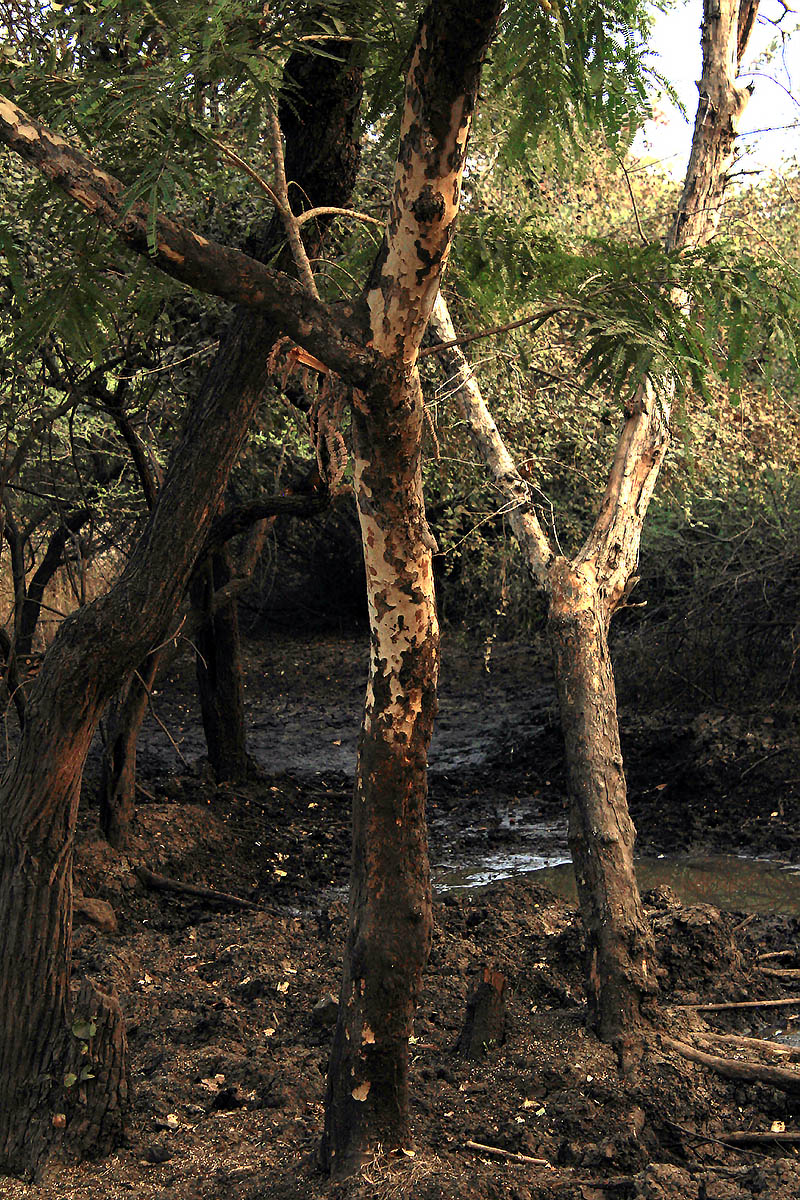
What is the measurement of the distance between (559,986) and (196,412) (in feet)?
10.8

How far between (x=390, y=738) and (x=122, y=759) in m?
4.42

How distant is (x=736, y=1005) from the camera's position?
18.8ft

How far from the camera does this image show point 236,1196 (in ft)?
13.2

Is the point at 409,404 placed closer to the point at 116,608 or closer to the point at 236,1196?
the point at 116,608

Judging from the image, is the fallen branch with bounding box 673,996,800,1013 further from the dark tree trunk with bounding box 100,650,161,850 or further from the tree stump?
the dark tree trunk with bounding box 100,650,161,850

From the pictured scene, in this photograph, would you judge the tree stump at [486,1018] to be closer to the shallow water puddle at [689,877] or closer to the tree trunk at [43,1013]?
the tree trunk at [43,1013]

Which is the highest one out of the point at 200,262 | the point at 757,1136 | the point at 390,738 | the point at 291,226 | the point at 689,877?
the point at 291,226

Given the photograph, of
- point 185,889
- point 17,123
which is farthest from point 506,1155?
point 185,889

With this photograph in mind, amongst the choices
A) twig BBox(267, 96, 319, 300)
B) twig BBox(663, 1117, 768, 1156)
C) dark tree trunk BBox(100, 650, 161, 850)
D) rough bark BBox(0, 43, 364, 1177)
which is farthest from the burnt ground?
twig BBox(267, 96, 319, 300)

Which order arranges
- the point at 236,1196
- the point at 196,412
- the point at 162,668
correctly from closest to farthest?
1. the point at 236,1196
2. the point at 196,412
3. the point at 162,668

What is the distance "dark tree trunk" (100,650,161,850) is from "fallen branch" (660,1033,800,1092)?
408cm

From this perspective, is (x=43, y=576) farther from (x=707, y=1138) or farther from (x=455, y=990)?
(x=707, y=1138)

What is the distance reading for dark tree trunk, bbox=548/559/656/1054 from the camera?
5.31 metres

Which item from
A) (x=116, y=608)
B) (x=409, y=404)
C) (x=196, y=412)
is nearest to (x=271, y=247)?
(x=196, y=412)
